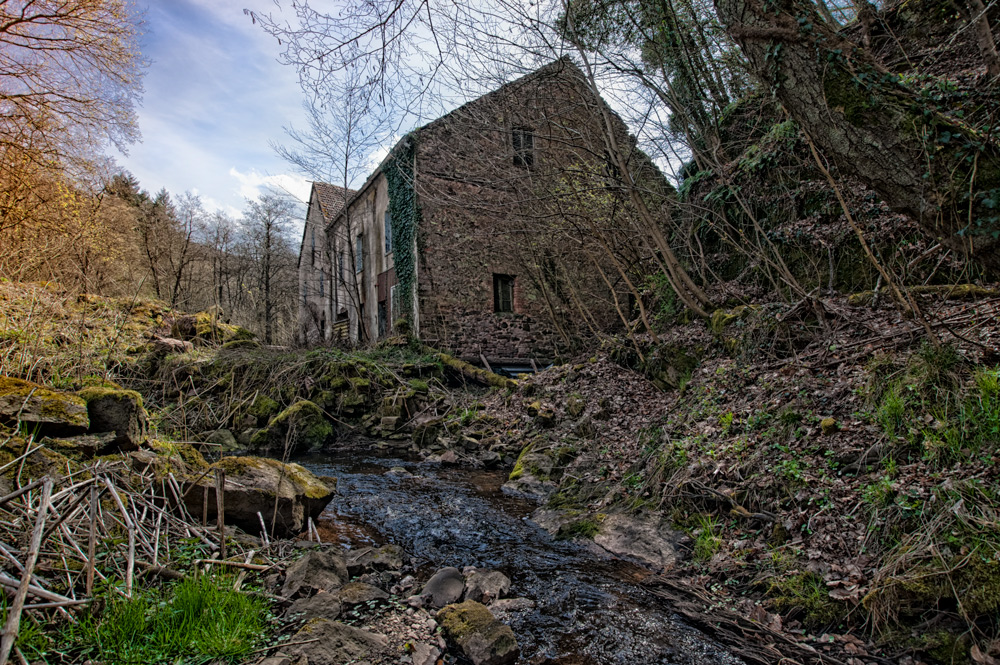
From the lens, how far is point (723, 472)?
454 centimetres

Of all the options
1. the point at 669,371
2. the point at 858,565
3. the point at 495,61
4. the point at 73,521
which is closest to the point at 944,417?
the point at 858,565

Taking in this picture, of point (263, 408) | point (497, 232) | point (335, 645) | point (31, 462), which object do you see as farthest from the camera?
point (263, 408)

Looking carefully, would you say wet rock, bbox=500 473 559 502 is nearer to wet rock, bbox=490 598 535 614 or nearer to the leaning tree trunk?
wet rock, bbox=490 598 535 614

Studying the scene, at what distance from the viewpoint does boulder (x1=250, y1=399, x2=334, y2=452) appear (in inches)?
387

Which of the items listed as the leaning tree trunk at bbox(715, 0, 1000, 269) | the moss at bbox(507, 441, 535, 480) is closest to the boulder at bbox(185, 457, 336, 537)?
the moss at bbox(507, 441, 535, 480)

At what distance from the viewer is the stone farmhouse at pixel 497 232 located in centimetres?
785

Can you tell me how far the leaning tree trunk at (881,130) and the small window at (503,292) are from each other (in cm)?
1277

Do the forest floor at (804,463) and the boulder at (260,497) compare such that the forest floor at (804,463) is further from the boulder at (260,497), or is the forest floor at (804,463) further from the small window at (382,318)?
the small window at (382,318)

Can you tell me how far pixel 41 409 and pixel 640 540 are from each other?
16.4ft

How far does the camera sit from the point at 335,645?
2.55 meters

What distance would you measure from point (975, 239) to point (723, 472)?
105 inches

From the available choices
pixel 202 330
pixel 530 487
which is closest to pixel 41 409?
pixel 530 487

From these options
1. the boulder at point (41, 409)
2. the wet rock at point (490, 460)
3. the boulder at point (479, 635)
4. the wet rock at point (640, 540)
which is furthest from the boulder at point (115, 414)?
the wet rock at point (490, 460)

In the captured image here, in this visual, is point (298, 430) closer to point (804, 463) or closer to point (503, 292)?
point (503, 292)
